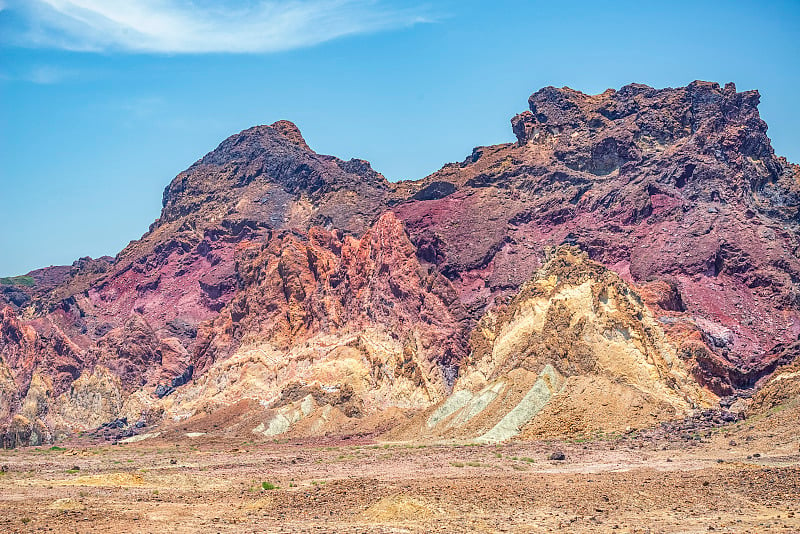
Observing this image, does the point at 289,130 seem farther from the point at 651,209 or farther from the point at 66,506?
the point at 66,506

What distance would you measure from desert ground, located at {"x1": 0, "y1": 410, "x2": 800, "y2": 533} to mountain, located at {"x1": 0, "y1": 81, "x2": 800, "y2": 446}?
11.5 metres

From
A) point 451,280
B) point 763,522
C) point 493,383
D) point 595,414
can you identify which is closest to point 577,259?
point 493,383

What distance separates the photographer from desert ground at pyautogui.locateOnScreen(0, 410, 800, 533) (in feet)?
105

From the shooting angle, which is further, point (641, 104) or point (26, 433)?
point (641, 104)

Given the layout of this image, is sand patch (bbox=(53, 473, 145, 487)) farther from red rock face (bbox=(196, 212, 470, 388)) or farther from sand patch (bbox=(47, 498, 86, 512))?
red rock face (bbox=(196, 212, 470, 388))

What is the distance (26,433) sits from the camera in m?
107

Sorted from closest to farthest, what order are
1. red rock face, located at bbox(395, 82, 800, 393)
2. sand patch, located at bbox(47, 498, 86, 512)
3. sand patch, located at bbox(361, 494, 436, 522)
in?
sand patch, located at bbox(361, 494, 436, 522), sand patch, located at bbox(47, 498, 86, 512), red rock face, located at bbox(395, 82, 800, 393)

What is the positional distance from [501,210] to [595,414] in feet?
204

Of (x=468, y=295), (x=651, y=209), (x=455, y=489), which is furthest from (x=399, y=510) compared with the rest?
(x=651, y=209)

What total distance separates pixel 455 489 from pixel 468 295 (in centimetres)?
7773

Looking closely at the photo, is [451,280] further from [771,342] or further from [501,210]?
[771,342]

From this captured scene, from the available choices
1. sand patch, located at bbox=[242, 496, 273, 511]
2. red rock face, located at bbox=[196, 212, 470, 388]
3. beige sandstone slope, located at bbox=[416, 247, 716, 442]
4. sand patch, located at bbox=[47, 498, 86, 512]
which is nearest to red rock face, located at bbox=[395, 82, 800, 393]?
red rock face, located at bbox=[196, 212, 470, 388]

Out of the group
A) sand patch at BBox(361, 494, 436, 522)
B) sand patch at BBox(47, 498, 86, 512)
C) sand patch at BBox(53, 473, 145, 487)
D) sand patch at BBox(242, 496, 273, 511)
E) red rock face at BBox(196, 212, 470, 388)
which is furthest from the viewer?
red rock face at BBox(196, 212, 470, 388)

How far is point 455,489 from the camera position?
1532 inches
